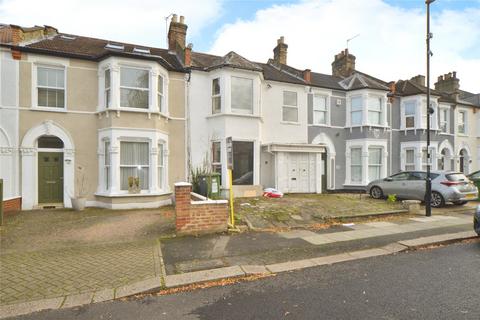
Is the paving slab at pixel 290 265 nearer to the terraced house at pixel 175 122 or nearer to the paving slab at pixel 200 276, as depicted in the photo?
the paving slab at pixel 200 276

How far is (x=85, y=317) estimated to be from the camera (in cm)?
361

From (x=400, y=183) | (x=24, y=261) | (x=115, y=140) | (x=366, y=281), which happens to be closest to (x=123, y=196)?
(x=115, y=140)

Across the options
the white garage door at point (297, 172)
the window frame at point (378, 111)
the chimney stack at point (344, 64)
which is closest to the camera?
the white garage door at point (297, 172)

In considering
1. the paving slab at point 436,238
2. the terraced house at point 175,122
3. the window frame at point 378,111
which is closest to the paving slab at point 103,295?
the paving slab at point 436,238

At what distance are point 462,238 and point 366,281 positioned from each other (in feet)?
14.5

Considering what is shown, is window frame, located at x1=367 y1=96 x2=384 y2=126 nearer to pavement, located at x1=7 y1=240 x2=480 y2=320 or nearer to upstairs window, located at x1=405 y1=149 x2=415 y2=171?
upstairs window, located at x1=405 y1=149 x2=415 y2=171

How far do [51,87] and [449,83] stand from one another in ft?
88.2

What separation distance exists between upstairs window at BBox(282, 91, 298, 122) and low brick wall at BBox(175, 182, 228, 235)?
947 centimetres

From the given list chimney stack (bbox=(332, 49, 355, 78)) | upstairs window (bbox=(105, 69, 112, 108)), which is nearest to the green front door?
upstairs window (bbox=(105, 69, 112, 108))

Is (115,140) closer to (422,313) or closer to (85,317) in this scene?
(85,317)

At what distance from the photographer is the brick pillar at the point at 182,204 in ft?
23.2

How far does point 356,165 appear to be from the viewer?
674 inches

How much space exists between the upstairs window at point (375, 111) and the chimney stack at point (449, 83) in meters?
9.42

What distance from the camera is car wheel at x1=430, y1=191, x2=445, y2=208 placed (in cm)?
1171
